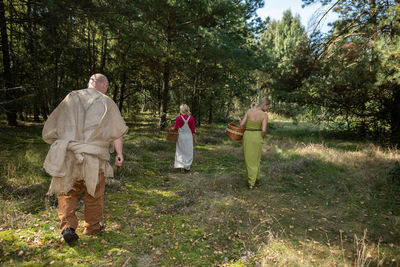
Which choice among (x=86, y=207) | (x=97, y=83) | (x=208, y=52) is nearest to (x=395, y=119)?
(x=208, y=52)

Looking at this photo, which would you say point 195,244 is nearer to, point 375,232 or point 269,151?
point 375,232

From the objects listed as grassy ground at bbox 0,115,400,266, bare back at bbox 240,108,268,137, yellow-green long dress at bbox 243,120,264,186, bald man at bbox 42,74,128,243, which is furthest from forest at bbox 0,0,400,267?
bare back at bbox 240,108,268,137

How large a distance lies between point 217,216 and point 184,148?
3101 mm

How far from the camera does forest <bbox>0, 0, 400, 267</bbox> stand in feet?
10.6

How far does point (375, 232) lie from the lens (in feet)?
13.0

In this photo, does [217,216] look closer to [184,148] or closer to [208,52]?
[184,148]

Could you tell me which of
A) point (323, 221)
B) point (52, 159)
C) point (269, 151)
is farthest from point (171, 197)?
point (269, 151)

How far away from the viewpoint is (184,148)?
6977 mm

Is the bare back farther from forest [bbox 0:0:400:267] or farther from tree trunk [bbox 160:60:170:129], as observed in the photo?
tree trunk [bbox 160:60:170:129]

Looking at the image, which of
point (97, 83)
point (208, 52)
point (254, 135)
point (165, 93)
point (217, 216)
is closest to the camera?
point (97, 83)

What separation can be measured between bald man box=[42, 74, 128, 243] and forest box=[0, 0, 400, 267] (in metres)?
0.65

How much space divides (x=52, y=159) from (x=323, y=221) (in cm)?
478

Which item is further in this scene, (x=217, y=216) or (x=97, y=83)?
(x=217, y=216)

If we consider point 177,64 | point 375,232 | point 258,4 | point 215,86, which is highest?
point 258,4
